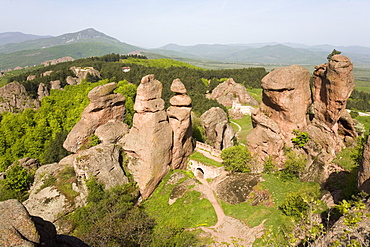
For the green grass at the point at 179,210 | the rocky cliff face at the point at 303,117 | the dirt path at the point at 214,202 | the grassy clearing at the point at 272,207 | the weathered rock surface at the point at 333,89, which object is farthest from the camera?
the rocky cliff face at the point at 303,117

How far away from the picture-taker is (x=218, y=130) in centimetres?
4000

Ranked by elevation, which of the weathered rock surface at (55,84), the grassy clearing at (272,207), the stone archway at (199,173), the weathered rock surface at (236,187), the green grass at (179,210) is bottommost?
the weathered rock surface at (55,84)

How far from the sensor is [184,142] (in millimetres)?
30859

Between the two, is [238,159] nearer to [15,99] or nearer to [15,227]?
[15,227]

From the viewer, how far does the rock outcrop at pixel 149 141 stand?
26.3m

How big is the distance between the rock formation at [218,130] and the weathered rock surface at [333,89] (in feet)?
53.4

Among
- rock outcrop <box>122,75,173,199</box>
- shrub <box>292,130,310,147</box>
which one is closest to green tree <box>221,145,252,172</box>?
shrub <box>292,130,310,147</box>

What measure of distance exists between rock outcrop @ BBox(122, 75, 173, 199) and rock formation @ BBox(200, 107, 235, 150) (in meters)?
14.1

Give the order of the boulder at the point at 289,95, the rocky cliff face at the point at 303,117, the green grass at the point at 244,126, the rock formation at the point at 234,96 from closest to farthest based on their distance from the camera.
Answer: the rocky cliff face at the point at 303,117
the boulder at the point at 289,95
the green grass at the point at 244,126
the rock formation at the point at 234,96

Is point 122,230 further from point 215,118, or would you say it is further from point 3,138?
point 3,138

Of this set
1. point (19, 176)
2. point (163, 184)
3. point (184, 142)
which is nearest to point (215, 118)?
point (184, 142)

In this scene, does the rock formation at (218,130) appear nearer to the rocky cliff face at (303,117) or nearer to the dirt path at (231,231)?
the rocky cliff face at (303,117)

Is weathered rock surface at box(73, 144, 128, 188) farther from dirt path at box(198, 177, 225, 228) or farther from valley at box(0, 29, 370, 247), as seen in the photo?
dirt path at box(198, 177, 225, 228)

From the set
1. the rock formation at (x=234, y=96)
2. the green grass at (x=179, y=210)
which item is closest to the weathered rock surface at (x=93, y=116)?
the green grass at (x=179, y=210)
